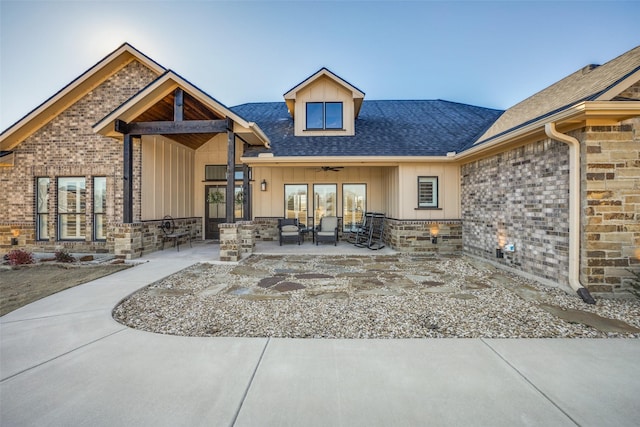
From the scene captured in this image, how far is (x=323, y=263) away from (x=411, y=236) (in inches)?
123

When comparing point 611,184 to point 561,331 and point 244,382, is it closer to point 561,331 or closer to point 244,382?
point 561,331

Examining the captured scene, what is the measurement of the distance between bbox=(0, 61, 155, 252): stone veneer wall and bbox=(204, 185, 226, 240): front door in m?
3.20

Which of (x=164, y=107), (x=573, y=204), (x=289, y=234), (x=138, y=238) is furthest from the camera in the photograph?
(x=289, y=234)

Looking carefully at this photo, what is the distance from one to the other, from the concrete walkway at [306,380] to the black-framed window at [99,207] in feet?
19.9

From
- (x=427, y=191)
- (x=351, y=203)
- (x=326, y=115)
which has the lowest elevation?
(x=351, y=203)

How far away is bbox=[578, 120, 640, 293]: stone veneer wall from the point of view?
4527 mm

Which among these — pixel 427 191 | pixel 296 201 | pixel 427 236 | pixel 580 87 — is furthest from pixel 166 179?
pixel 580 87

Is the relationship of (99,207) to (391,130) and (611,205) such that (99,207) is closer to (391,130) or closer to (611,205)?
(391,130)

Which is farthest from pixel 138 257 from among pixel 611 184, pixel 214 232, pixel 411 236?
pixel 611 184

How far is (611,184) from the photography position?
4547 mm

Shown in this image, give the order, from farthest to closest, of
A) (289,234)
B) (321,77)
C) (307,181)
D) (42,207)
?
1. (307,181)
2. (321,77)
3. (289,234)
4. (42,207)

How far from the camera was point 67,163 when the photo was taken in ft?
28.7

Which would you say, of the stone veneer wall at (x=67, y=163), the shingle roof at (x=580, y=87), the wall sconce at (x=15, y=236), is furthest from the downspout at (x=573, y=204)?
the wall sconce at (x=15, y=236)

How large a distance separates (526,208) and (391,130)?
19.2 feet
